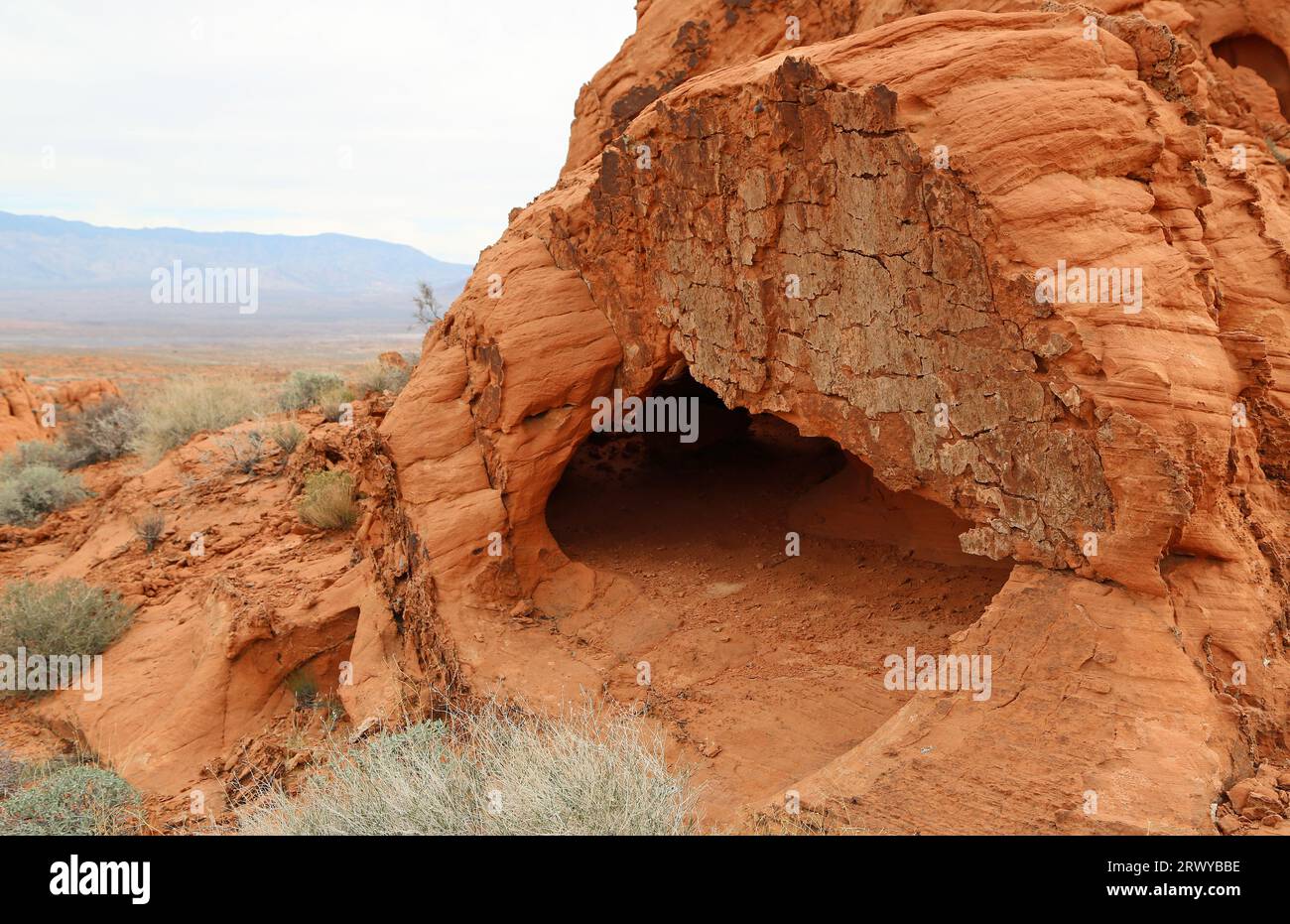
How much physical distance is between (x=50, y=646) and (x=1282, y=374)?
34.6ft

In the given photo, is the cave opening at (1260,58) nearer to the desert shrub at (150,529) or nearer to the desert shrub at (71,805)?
the desert shrub at (71,805)

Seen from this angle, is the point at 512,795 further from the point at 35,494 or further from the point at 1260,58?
the point at 35,494

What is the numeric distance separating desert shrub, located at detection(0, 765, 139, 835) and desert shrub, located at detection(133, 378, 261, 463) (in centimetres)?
702

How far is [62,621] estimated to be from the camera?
8.66 meters

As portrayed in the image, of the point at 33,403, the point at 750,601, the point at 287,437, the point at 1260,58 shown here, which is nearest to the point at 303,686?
the point at 750,601

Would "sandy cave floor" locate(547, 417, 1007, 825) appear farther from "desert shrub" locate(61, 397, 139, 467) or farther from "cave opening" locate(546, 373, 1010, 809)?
"desert shrub" locate(61, 397, 139, 467)

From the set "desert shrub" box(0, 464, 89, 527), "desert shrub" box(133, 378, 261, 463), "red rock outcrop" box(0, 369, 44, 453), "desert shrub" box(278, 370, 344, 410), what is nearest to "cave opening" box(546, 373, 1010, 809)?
"desert shrub" box(278, 370, 344, 410)

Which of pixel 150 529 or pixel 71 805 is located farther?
pixel 150 529

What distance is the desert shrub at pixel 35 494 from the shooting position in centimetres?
1238

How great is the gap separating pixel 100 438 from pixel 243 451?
19.5ft

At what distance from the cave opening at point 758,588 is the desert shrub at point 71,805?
3440mm

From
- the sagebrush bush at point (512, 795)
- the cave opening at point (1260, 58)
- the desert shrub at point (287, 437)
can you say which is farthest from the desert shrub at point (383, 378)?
the cave opening at point (1260, 58)

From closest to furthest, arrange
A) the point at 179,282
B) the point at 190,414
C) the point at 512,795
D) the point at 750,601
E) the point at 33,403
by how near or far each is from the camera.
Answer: the point at 512,795, the point at 750,601, the point at 190,414, the point at 33,403, the point at 179,282

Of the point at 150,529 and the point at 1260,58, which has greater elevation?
the point at 1260,58
